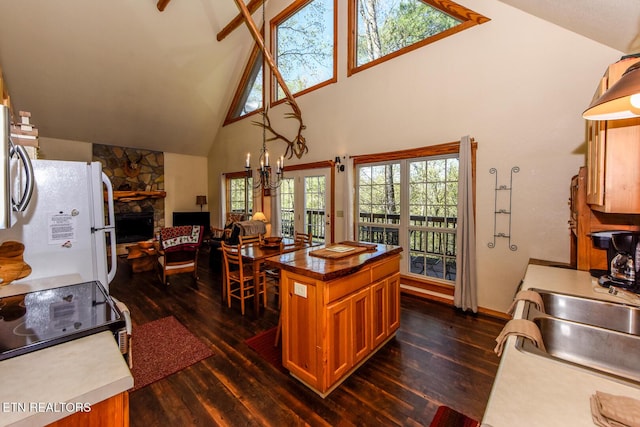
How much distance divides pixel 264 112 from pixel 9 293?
17.1 ft

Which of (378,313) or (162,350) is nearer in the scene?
(378,313)

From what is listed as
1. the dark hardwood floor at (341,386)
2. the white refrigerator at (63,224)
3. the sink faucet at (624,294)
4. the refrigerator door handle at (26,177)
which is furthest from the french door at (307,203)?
the refrigerator door handle at (26,177)

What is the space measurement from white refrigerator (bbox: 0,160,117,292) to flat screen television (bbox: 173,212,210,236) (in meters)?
5.73

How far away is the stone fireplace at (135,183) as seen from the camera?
6484 millimetres

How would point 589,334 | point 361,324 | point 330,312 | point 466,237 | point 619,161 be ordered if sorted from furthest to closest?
1. point 466,237
2. point 361,324
3. point 330,312
4. point 619,161
5. point 589,334

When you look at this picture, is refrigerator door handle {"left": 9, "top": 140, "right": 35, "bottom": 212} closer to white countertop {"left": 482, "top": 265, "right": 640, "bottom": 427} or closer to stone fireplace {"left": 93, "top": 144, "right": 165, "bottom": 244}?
white countertop {"left": 482, "top": 265, "right": 640, "bottom": 427}

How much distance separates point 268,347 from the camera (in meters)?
2.59

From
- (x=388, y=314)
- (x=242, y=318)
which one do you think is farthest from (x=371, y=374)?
(x=242, y=318)

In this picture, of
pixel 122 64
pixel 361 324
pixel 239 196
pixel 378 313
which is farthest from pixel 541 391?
pixel 239 196

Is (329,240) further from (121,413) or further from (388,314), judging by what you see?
(121,413)

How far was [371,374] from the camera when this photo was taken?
7.18ft

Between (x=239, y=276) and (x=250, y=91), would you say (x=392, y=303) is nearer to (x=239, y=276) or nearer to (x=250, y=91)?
(x=239, y=276)

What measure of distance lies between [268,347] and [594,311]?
240 centimetres

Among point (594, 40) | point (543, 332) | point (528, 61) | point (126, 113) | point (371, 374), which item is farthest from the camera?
point (126, 113)
